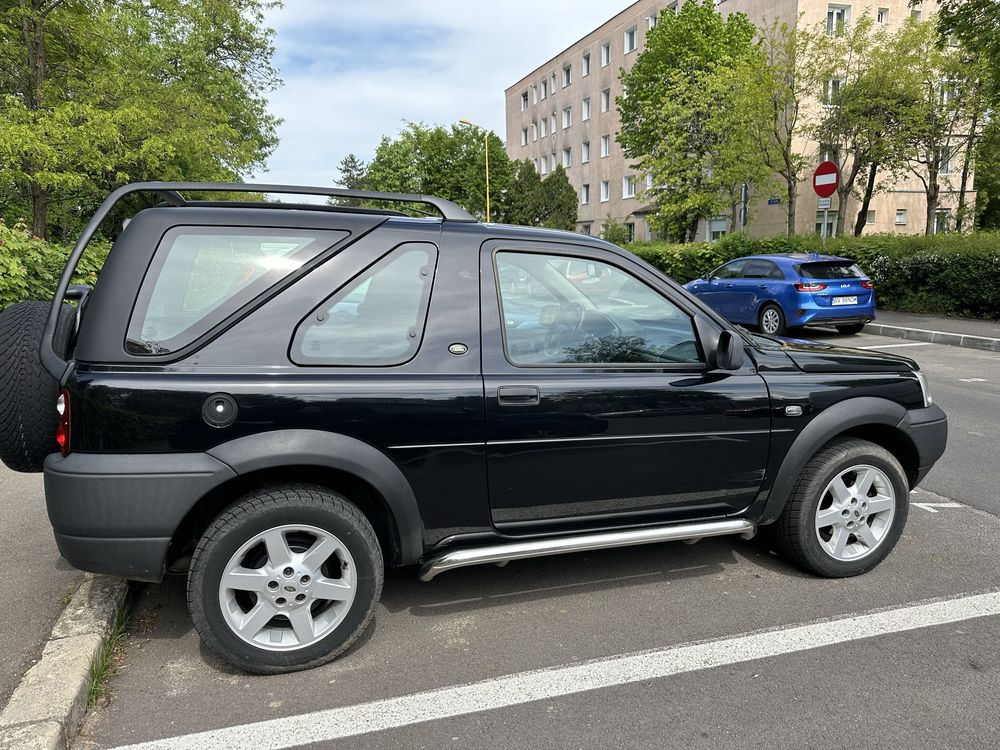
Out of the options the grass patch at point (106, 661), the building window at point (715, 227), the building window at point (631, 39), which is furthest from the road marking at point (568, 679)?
the building window at point (631, 39)

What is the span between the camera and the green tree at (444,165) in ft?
149

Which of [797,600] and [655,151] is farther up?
[655,151]

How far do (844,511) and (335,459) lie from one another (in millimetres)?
2429

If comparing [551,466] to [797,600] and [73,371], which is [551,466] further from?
[73,371]

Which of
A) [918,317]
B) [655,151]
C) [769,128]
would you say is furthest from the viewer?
[655,151]

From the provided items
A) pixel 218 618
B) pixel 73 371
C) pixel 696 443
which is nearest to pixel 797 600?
pixel 696 443

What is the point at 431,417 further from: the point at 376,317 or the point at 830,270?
the point at 830,270

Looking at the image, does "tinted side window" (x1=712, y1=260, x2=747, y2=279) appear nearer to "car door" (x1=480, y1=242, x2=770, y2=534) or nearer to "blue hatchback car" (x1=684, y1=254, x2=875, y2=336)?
"blue hatchback car" (x1=684, y1=254, x2=875, y2=336)

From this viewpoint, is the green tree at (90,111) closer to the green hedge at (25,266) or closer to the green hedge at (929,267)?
the green hedge at (25,266)

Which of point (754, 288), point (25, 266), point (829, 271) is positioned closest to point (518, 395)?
point (25, 266)

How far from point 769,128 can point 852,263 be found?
1362 cm

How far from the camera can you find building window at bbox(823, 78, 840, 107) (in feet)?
84.1

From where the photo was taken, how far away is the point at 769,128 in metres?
24.6

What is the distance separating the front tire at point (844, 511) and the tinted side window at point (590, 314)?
863mm
